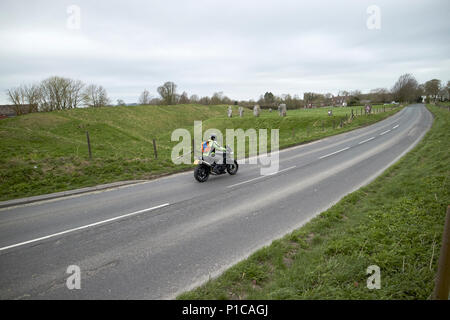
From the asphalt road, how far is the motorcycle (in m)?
0.39

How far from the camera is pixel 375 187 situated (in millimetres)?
7895

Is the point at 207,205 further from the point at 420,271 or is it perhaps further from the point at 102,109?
the point at 102,109

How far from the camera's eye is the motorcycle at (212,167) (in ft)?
32.1

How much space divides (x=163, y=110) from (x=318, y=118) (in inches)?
1355

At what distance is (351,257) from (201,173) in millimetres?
6757

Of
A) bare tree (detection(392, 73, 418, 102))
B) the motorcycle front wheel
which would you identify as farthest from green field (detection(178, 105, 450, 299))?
bare tree (detection(392, 73, 418, 102))

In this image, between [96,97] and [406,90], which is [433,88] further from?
[96,97]

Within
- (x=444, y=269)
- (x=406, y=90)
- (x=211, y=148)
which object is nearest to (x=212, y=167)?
(x=211, y=148)

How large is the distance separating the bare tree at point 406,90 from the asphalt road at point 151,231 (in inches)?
4408

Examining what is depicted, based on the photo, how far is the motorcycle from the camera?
9.79 meters

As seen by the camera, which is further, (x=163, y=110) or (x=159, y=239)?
(x=163, y=110)

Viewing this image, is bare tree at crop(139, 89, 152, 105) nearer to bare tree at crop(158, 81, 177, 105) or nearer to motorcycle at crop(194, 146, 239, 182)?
bare tree at crop(158, 81, 177, 105)
